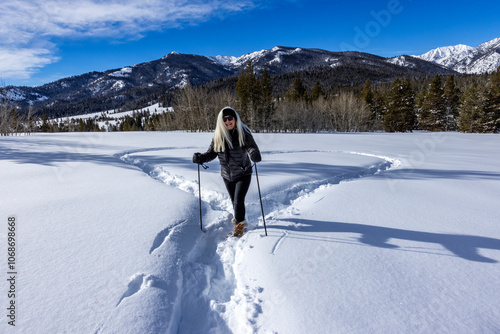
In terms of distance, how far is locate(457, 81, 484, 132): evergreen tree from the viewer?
32406 millimetres

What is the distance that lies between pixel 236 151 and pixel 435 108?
48.9 metres

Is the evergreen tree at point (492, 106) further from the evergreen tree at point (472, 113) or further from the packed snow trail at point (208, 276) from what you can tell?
the packed snow trail at point (208, 276)

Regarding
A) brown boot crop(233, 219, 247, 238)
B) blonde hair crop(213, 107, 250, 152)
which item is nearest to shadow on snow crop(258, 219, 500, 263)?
brown boot crop(233, 219, 247, 238)

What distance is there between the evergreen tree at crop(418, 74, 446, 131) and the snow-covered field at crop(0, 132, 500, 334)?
143ft

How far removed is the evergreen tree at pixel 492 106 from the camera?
30.7 meters

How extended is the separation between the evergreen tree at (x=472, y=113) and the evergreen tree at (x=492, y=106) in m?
0.60

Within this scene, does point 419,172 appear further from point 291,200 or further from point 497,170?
point 291,200

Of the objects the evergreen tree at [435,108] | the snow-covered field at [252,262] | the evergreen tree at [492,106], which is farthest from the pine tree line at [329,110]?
the snow-covered field at [252,262]

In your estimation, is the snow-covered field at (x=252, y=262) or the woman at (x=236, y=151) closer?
the snow-covered field at (x=252, y=262)

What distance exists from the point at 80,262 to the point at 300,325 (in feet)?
7.74

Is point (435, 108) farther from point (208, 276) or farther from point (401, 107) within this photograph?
point (208, 276)

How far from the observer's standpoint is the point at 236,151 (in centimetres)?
362

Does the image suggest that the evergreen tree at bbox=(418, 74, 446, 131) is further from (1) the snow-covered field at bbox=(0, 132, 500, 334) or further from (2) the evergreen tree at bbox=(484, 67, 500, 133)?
(1) the snow-covered field at bbox=(0, 132, 500, 334)

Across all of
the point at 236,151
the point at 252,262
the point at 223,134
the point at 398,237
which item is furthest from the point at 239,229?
the point at 398,237
